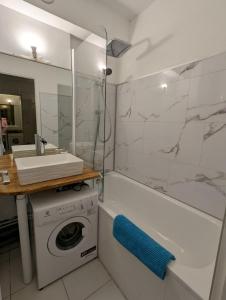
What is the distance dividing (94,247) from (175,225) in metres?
0.81

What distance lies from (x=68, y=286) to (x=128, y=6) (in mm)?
2829

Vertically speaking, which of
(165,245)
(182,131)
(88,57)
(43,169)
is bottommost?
(165,245)

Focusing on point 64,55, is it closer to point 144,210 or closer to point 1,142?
point 1,142

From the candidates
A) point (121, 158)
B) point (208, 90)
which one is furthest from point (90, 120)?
point (208, 90)

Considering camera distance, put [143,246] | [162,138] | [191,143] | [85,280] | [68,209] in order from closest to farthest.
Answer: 1. [143,246]
2. [68,209]
3. [85,280]
4. [191,143]
5. [162,138]

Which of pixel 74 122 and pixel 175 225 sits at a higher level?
pixel 74 122

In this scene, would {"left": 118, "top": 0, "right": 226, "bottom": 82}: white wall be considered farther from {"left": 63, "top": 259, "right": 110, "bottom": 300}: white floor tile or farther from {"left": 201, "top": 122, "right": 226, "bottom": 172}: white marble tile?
{"left": 63, "top": 259, "right": 110, "bottom": 300}: white floor tile

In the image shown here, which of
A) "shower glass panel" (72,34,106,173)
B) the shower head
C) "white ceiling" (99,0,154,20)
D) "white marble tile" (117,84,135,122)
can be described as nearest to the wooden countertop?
"shower glass panel" (72,34,106,173)

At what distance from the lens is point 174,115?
1582 mm

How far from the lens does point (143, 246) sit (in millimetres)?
997

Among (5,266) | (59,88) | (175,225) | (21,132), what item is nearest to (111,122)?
(59,88)

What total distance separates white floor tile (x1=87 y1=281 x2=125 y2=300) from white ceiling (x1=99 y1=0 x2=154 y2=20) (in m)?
2.77

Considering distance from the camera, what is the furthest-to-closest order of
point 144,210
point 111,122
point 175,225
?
point 111,122 < point 144,210 < point 175,225

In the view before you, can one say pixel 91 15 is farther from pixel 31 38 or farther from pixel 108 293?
pixel 108 293
